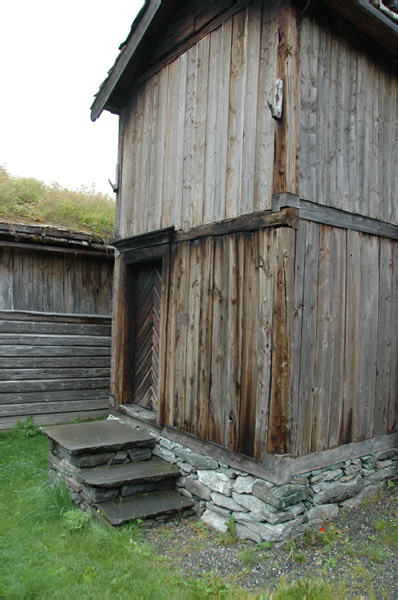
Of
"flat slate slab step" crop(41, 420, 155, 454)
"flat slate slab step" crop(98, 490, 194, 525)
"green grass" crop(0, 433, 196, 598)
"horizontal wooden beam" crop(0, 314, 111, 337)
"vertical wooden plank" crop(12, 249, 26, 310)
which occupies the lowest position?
"green grass" crop(0, 433, 196, 598)

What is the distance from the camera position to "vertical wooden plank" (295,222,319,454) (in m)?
4.55

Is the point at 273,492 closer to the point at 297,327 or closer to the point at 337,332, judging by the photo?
the point at 297,327

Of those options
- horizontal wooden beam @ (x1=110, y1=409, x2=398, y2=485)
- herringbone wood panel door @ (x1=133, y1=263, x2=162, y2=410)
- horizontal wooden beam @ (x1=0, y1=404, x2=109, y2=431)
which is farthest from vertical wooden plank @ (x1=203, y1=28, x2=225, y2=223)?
horizontal wooden beam @ (x1=0, y1=404, x2=109, y2=431)

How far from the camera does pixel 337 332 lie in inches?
195

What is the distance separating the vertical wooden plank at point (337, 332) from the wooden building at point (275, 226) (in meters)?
0.02

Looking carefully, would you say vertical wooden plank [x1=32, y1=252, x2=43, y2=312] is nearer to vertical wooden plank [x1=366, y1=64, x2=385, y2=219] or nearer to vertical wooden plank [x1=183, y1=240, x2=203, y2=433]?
vertical wooden plank [x1=183, y1=240, x2=203, y2=433]

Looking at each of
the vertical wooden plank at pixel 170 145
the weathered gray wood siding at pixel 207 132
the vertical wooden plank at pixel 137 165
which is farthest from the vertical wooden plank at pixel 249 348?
the vertical wooden plank at pixel 137 165

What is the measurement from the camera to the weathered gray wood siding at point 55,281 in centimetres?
826

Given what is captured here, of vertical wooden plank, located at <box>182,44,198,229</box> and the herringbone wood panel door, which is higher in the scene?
vertical wooden plank, located at <box>182,44,198,229</box>

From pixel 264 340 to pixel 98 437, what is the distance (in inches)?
103

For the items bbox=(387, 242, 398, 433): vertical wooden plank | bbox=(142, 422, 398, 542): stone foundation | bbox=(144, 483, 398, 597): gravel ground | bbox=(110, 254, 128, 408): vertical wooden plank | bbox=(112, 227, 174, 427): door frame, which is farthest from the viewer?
bbox=(110, 254, 128, 408): vertical wooden plank

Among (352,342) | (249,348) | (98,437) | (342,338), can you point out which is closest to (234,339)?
(249,348)

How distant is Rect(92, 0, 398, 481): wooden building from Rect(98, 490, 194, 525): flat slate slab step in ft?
2.06

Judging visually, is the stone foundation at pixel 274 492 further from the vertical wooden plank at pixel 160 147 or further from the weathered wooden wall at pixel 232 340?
the vertical wooden plank at pixel 160 147
